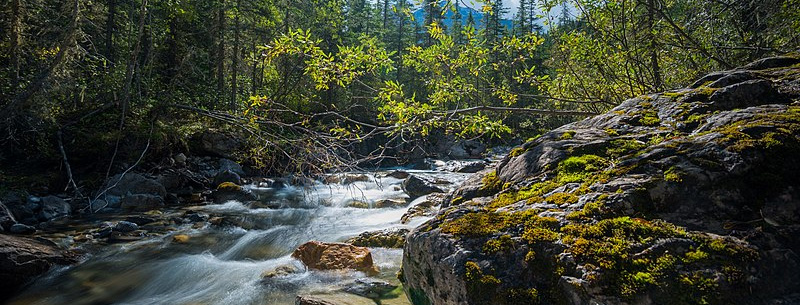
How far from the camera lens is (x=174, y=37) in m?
18.5

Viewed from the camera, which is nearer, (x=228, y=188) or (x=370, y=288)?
(x=370, y=288)

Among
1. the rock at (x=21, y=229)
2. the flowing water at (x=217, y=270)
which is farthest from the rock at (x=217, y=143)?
the rock at (x=21, y=229)

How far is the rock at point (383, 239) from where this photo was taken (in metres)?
6.83

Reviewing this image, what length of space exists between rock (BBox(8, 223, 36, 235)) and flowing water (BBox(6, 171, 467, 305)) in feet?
6.61

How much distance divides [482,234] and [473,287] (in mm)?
386

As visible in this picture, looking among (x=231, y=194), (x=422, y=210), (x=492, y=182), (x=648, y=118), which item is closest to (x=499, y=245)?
(x=492, y=182)

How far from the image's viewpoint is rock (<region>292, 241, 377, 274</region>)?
5.73m

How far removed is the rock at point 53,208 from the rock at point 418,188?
994 cm

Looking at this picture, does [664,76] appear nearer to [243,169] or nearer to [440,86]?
[440,86]

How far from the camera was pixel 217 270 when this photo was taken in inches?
254

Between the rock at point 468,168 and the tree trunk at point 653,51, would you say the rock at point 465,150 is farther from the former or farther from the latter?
the tree trunk at point 653,51

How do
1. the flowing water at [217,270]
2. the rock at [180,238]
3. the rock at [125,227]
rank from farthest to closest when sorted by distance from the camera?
the rock at [125,227] → the rock at [180,238] → the flowing water at [217,270]

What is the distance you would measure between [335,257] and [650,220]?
4685 mm

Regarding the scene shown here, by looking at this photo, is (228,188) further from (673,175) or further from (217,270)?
(673,175)
